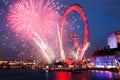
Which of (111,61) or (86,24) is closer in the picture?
(86,24)

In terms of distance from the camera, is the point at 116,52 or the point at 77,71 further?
the point at 116,52

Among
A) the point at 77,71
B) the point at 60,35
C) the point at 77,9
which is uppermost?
the point at 77,9

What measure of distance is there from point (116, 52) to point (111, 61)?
648 centimetres

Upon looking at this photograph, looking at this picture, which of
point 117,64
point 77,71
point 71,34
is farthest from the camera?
point 117,64

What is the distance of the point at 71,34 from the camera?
6206 inches

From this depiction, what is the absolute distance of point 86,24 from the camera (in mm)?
132250

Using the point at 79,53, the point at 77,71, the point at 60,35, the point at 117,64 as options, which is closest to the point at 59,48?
the point at 60,35

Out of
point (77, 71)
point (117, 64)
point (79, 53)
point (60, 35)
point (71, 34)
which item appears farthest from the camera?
point (117, 64)

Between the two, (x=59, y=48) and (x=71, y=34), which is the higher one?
(x=71, y=34)

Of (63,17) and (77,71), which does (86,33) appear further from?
(77,71)

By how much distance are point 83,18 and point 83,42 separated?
11.1 m

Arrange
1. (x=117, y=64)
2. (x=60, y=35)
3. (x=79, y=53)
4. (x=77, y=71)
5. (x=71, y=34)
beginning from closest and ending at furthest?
(x=60, y=35), (x=79, y=53), (x=71, y=34), (x=77, y=71), (x=117, y=64)

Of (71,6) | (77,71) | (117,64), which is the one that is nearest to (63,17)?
(71,6)

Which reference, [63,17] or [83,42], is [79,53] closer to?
[83,42]
